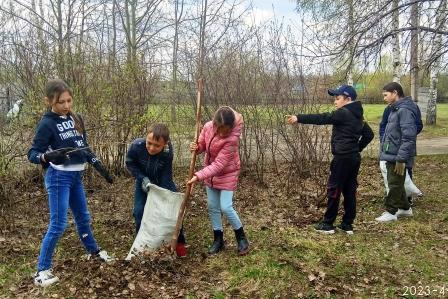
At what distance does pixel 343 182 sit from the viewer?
4914mm

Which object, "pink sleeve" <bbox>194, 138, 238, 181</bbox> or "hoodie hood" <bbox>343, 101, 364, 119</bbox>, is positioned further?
"hoodie hood" <bbox>343, 101, 364, 119</bbox>

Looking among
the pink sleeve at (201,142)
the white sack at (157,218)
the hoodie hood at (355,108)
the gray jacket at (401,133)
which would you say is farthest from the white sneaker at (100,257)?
the gray jacket at (401,133)

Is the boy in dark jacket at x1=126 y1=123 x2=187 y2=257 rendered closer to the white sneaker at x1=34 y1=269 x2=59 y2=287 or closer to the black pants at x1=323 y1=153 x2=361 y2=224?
the white sneaker at x1=34 y1=269 x2=59 y2=287

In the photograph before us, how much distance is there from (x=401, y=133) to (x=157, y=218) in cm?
310

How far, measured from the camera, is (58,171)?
147 inches

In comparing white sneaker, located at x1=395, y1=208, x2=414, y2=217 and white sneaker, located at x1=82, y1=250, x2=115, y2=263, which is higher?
white sneaker, located at x1=82, y1=250, x2=115, y2=263

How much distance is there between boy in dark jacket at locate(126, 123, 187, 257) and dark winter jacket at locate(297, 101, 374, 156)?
59.0 inches

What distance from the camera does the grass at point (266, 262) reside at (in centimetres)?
372

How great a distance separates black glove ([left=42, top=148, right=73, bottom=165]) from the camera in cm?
358

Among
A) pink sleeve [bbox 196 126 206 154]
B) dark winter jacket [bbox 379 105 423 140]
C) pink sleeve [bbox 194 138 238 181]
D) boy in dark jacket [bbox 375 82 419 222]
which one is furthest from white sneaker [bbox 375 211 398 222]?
pink sleeve [bbox 196 126 206 154]

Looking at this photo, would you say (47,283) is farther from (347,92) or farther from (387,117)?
(387,117)

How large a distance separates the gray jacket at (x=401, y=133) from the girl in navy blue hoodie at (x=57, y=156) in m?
3.53

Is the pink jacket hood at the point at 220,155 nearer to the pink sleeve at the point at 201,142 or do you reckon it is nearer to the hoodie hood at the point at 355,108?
the pink sleeve at the point at 201,142

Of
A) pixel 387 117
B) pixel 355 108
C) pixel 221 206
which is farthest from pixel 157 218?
pixel 387 117
